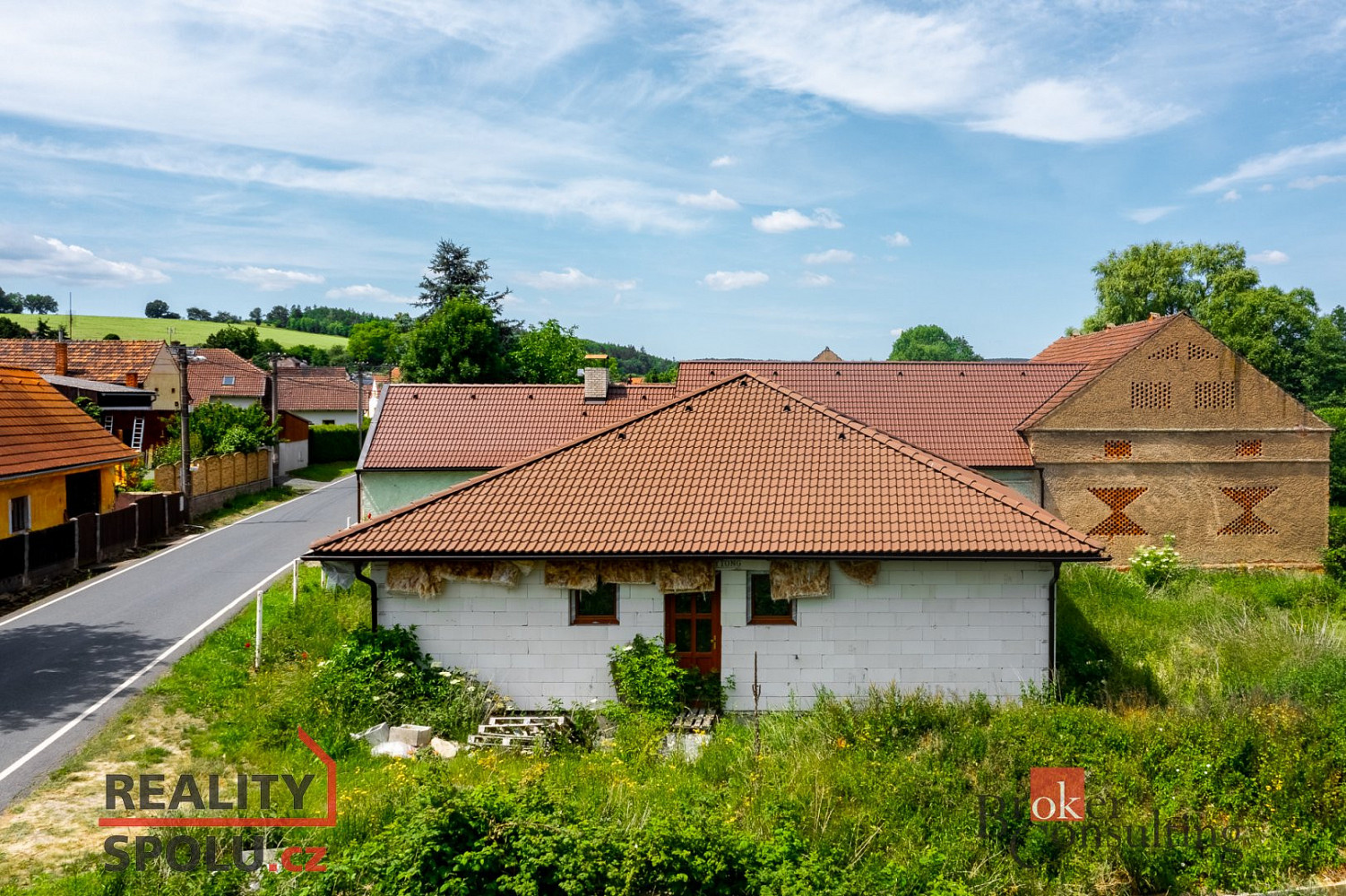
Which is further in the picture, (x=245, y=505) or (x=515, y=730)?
(x=245, y=505)

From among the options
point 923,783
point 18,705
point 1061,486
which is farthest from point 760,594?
point 1061,486

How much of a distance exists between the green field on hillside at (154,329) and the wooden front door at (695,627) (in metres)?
98.6

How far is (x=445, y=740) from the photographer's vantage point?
12.1m

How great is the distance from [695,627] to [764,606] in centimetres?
106

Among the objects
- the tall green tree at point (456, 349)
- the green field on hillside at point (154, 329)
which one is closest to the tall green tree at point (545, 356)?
the tall green tree at point (456, 349)

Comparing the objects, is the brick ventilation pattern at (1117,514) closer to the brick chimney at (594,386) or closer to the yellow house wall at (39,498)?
the brick chimney at (594,386)

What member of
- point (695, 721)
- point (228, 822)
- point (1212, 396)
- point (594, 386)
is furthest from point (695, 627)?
point (1212, 396)

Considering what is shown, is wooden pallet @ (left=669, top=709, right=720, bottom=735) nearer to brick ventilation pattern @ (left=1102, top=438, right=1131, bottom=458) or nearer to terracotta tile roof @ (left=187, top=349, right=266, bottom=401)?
brick ventilation pattern @ (left=1102, top=438, right=1131, bottom=458)

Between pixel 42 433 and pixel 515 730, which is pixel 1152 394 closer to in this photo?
pixel 515 730

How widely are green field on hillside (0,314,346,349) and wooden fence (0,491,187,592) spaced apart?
80.1 m

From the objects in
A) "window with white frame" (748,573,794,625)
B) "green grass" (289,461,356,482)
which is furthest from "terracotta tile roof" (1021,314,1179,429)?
"green grass" (289,461,356,482)

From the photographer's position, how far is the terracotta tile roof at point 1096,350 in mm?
27109

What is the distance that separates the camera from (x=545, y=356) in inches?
1939

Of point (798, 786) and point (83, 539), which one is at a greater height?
point (83, 539)
